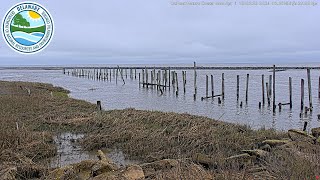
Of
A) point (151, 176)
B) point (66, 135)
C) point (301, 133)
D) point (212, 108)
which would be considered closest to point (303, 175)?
point (151, 176)

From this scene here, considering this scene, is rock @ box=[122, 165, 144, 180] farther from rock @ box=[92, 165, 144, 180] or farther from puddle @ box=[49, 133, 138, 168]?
puddle @ box=[49, 133, 138, 168]

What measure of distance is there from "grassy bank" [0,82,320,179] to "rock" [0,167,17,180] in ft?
0.87

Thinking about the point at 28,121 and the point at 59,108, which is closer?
the point at 28,121

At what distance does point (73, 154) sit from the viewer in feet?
32.5

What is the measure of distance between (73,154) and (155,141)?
8.51 feet

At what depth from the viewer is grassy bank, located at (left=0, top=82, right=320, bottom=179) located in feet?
23.2

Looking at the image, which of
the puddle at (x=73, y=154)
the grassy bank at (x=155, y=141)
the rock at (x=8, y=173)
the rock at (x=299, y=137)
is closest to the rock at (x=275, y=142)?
the grassy bank at (x=155, y=141)

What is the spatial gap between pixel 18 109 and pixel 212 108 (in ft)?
45.0

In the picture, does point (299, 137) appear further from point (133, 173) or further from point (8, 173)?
point (8, 173)

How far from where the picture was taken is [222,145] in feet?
32.8

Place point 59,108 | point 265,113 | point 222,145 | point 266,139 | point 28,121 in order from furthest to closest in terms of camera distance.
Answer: point 265,113 → point 59,108 → point 28,121 → point 266,139 → point 222,145

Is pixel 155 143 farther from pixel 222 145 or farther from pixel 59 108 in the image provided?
pixel 59 108

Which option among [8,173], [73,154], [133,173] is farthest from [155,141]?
[8,173]

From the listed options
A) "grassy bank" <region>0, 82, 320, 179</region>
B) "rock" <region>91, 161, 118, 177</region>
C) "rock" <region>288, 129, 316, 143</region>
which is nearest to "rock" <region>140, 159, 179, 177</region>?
"grassy bank" <region>0, 82, 320, 179</region>
